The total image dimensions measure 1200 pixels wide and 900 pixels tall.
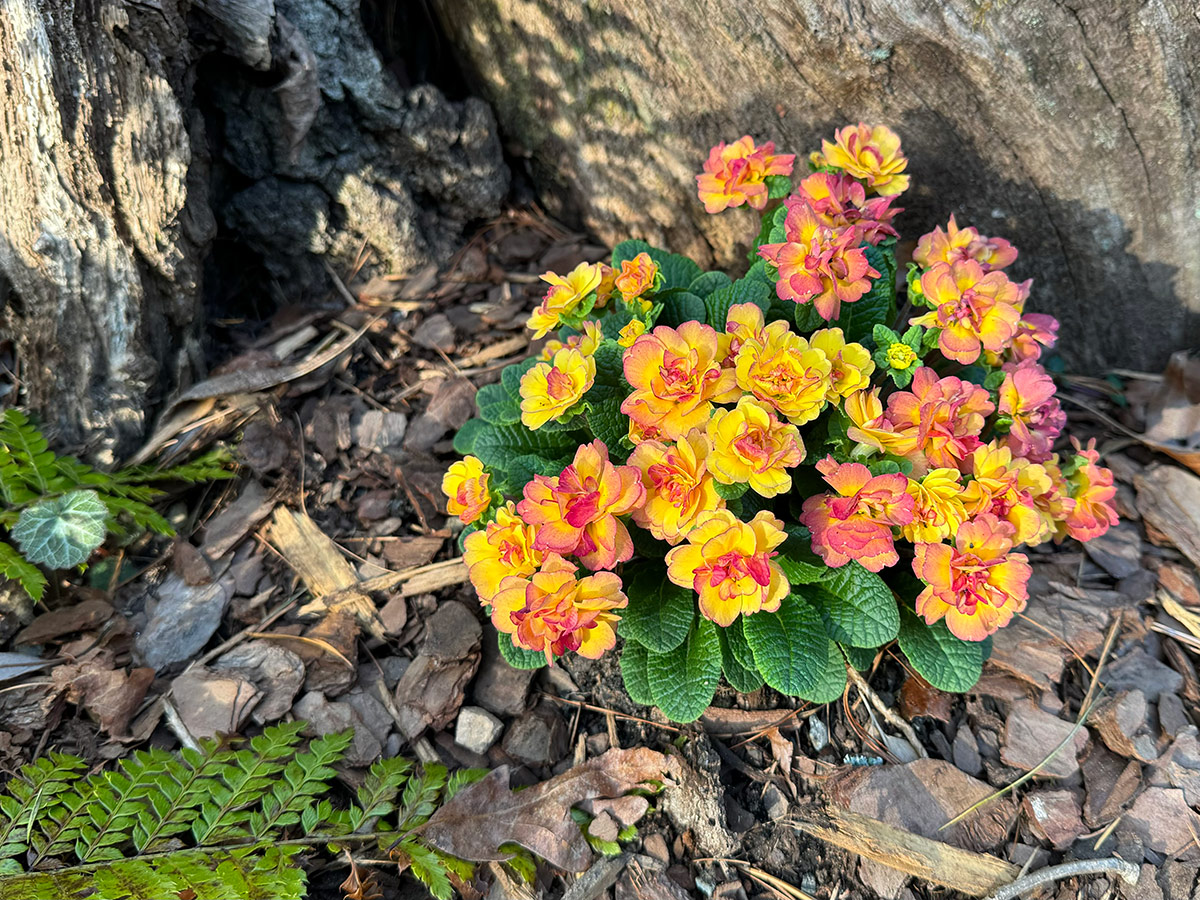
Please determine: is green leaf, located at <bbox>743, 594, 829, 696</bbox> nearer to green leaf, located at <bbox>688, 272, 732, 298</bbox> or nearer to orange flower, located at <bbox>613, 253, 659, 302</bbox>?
orange flower, located at <bbox>613, 253, 659, 302</bbox>

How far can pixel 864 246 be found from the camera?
Answer: 7.25 ft

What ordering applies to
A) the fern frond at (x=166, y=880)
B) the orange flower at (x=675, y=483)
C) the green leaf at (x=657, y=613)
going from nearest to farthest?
the fern frond at (x=166, y=880), the orange flower at (x=675, y=483), the green leaf at (x=657, y=613)

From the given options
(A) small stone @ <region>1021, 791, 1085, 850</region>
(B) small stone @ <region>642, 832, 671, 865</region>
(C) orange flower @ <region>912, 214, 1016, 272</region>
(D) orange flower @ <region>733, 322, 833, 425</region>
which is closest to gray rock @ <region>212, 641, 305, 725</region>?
(B) small stone @ <region>642, 832, 671, 865</region>

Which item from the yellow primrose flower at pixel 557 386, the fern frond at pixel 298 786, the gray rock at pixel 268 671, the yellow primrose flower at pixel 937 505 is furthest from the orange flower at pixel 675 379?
the gray rock at pixel 268 671

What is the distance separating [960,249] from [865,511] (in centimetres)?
84

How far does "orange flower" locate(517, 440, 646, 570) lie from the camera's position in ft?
5.82

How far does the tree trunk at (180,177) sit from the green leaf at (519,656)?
1385 millimetres

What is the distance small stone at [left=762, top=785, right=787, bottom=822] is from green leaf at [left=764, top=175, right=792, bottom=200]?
163cm

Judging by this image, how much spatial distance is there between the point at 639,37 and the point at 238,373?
1.69 m

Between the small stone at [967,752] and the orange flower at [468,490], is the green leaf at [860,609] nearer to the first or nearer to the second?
the small stone at [967,752]

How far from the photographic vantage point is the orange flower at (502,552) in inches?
75.0

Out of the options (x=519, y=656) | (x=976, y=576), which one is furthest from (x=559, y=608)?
(x=976, y=576)

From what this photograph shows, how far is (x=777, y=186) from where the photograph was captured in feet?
8.00

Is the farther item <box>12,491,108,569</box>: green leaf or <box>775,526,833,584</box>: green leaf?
<box>12,491,108,569</box>: green leaf
